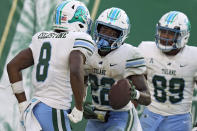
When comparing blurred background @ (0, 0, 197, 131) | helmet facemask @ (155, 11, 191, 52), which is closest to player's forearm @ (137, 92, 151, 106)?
helmet facemask @ (155, 11, 191, 52)

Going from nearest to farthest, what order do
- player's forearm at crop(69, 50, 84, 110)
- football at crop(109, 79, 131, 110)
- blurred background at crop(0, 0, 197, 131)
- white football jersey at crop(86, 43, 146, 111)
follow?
player's forearm at crop(69, 50, 84, 110) → football at crop(109, 79, 131, 110) → white football jersey at crop(86, 43, 146, 111) → blurred background at crop(0, 0, 197, 131)

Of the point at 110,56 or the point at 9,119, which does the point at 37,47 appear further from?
the point at 9,119

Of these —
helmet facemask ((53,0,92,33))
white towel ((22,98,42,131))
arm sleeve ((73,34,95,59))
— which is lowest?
white towel ((22,98,42,131))

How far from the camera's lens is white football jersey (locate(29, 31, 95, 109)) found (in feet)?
13.4

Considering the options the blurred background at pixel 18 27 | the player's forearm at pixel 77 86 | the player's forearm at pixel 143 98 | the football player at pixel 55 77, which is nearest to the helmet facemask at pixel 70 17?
the football player at pixel 55 77

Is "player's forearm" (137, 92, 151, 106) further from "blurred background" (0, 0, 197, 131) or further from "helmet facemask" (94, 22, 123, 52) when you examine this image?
"blurred background" (0, 0, 197, 131)

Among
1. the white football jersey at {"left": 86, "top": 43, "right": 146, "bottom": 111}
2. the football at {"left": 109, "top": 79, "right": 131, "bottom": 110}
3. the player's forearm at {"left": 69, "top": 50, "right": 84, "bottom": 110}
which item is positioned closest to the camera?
the player's forearm at {"left": 69, "top": 50, "right": 84, "bottom": 110}

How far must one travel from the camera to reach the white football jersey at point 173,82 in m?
5.34

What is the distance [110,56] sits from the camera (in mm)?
4602

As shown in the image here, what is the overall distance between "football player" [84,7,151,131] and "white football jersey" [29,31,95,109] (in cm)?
44

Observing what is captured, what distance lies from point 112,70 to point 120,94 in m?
0.40

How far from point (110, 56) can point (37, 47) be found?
0.65m

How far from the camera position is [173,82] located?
5.34m

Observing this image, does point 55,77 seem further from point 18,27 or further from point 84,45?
point 18,27
